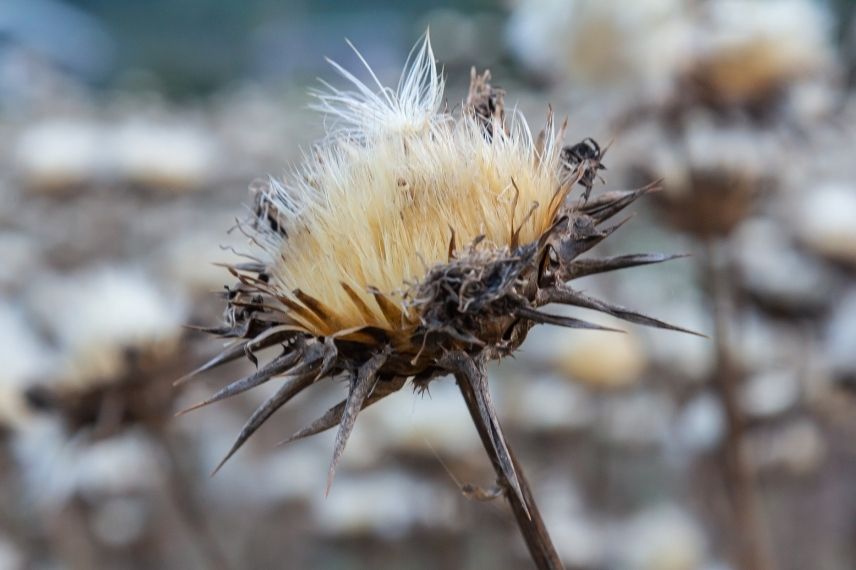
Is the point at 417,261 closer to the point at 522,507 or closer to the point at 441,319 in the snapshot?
the point at 441,319

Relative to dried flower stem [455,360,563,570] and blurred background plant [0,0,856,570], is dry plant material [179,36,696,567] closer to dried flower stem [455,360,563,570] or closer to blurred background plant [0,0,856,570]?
dried flower stem [455,360,563,570]

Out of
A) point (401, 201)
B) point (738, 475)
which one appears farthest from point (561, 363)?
point (401, 201)

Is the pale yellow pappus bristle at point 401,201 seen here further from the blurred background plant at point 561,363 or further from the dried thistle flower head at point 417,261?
the blurred background plant at point 561,363

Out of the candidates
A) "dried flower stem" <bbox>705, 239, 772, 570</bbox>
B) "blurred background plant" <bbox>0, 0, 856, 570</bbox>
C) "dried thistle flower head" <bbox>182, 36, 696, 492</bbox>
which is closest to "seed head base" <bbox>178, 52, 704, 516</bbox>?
"dried thistle flower head" <bbox>182, 36, 696, 492</bbox>

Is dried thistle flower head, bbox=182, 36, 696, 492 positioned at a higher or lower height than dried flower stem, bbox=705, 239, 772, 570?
lower

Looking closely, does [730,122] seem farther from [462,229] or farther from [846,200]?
[462,229]

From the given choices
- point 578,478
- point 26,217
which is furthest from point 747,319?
point 26,217
